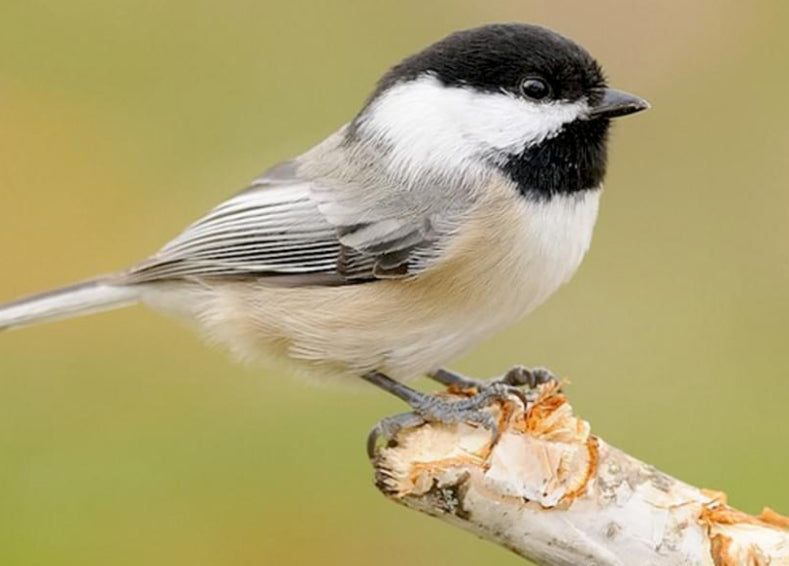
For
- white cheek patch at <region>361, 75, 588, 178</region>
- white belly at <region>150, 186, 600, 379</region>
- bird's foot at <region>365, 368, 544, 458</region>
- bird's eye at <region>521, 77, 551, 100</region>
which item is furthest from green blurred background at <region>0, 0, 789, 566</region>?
bird's eye at <region>521, 77, 551, 100</region>

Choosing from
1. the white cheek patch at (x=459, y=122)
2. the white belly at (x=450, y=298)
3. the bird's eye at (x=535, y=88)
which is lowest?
the white belly at (x=450, y=298)

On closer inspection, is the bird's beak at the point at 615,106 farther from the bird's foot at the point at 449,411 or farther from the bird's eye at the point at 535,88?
the bird's foot at the point at 449,411

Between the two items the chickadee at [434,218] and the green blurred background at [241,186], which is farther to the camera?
the green blurred background at [241,186]

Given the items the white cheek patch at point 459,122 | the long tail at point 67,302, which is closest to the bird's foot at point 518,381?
the white cheek patch at point 459,122

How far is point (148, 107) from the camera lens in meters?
3.97

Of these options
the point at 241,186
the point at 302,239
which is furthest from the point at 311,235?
the point at 241,186

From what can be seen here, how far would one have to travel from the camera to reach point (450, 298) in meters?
1.83

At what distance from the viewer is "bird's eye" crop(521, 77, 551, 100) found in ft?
5.95

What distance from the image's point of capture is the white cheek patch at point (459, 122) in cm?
182

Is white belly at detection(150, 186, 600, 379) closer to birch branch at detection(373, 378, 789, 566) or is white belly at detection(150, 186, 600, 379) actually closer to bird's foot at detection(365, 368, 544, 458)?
bird's foot at detection(365, 368, 544, 458)

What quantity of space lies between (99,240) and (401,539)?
1.28 meters

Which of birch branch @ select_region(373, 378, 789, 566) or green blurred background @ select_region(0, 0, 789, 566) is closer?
birch branch @ select_region(373, 378, 789, 566)

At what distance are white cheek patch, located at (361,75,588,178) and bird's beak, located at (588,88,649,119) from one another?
2 cm

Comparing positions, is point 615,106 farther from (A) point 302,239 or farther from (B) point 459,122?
(A) point 302,239
